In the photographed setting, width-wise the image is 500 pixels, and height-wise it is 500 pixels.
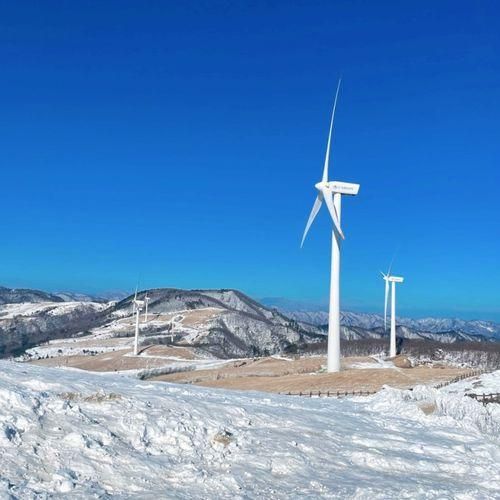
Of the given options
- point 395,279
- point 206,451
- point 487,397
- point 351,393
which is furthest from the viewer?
point 395,279

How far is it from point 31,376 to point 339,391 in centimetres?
3533

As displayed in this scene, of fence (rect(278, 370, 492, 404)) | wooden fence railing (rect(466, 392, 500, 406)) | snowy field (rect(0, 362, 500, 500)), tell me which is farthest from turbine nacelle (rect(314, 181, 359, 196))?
snowy field (rect(0, 362, 500, 500))

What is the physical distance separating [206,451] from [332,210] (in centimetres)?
4440

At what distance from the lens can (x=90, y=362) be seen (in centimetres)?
13200

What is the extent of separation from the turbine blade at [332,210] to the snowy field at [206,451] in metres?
34.0

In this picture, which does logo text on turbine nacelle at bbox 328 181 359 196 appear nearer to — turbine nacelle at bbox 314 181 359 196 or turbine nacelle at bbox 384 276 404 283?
turbine nacelle at bbox 314 181 359 196

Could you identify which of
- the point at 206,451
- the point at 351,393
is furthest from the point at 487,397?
the point at 206,451

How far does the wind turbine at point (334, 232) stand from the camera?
193 ft

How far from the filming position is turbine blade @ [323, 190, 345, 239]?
195 feet

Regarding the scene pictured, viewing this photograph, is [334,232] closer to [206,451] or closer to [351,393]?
[351,393]

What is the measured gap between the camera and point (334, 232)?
6022cm

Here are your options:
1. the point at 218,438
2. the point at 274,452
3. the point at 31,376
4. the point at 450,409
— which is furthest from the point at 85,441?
the point at 450,409

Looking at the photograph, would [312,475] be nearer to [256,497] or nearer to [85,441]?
[256,497]

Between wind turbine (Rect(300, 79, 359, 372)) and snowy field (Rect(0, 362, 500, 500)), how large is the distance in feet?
104
